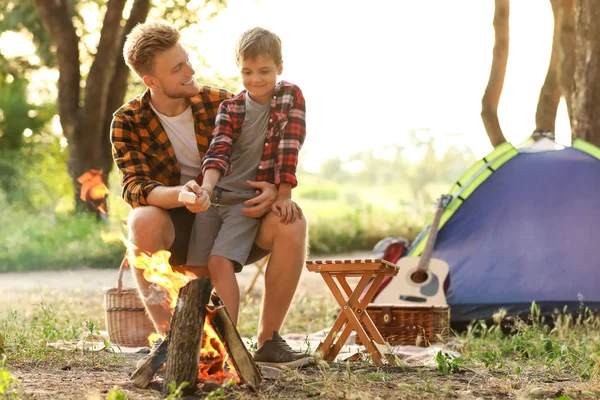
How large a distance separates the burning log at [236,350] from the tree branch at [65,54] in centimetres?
938

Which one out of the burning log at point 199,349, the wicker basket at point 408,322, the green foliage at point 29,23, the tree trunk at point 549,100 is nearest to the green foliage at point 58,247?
the green foliage at point 29,23

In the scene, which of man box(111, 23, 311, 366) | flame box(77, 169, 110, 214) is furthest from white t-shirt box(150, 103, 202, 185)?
flame box(77, 169, 110, 214)

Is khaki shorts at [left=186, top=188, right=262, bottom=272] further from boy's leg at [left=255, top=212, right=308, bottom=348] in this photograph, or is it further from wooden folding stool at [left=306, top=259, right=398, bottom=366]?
wooden folding stool at [left=306, top=259, right=398, bottom=366]

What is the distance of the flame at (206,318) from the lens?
3.24m

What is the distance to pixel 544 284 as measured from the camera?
5.79 metres

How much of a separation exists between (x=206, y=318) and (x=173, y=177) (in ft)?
3.04

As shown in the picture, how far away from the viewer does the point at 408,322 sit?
5.11 metres

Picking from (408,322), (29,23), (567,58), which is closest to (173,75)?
(408,322)

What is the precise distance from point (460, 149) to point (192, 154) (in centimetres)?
3056

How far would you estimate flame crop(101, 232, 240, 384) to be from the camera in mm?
3242

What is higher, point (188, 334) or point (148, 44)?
point (148, 44)

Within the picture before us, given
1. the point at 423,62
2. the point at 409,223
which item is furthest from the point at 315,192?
the point at 409,223

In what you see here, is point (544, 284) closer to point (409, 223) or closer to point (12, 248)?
point (12, 248)

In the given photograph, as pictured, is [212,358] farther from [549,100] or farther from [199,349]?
[549,100]
